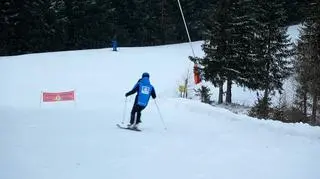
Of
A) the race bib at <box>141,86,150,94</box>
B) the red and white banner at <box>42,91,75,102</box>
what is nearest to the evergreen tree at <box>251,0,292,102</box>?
the red and white banner at <box>42,91,75,102</box>

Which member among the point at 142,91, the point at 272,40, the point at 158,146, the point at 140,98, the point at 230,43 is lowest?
the point at 158,146

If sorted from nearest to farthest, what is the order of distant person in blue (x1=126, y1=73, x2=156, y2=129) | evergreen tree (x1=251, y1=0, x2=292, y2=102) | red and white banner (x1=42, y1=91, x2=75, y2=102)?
distant person in blue (x1=126, y1=73, x2=156, y2=129), red and white banner (x1=42, y1=91, x2=75, y2=102), evergreen tree (x1=251, y1=0, x2=292, y2=102)

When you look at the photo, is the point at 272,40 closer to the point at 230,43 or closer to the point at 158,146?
the point at 230,43

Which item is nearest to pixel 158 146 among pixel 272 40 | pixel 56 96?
pixel 56 96

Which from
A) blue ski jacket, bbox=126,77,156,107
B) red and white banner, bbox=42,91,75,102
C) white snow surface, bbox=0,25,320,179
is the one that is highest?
blue ski jacket, bbox=126,77,156,107

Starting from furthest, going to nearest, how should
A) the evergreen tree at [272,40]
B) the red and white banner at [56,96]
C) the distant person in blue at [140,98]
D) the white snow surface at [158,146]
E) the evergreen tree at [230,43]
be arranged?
1. the evergreen tree at [272,40]
2. the evergreen tree at [230,43]
3. the red and white banner at [56,96]
4. the distant person in blue at [140,98]
5. the white snow surface at [158,146]

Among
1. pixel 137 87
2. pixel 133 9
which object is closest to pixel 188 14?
pixel 133 9

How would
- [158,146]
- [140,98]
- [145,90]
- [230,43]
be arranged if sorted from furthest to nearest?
[230,43], [145,90], [140,98], [158,146]

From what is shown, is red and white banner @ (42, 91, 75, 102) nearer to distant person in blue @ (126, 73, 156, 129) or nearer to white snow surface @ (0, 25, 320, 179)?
white snow surface @ (0, 25, 320, 179)

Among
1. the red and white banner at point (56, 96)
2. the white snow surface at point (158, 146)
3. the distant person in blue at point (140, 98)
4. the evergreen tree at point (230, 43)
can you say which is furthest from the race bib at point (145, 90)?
the evergreen tree at point (230, 43)

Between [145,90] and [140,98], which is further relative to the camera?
[145,90]

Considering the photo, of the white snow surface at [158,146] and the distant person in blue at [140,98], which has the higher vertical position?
the distant person in blue at [140,98]

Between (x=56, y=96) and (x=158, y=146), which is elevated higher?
(x=56, y=96)

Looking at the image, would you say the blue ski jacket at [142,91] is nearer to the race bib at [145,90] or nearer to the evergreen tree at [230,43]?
the race bib at [145,90]
